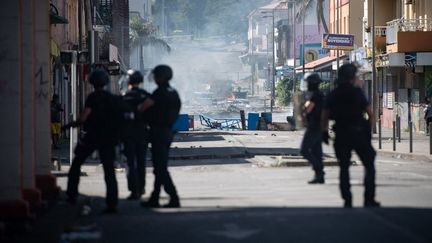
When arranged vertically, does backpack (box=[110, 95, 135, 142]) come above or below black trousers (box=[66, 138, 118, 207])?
above

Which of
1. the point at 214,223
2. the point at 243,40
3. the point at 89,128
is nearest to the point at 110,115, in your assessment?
the point at 89,128

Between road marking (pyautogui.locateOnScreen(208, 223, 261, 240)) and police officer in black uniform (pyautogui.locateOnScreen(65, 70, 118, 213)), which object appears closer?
road marking (pyautogui.locateOnScreen(208, 223, 261, 240))

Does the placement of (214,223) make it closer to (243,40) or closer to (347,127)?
(347,127)

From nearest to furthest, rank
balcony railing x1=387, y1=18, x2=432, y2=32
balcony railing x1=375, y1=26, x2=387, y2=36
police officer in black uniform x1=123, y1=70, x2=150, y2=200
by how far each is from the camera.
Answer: police officer in black uniform x1=123, y1=70, x2=150, y2=200, balcony railing x1=387, y1=18, x2=432, y2=32, balcony railing x1=375, y1=26, x2=387, y2=36

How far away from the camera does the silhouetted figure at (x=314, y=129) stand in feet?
55.3

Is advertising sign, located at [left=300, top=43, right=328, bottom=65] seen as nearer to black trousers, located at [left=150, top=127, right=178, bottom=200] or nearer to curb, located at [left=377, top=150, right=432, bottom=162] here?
curb, located at [left=377, top=150, right=432, bottom=162]

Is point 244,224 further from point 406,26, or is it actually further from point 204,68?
point 204,68

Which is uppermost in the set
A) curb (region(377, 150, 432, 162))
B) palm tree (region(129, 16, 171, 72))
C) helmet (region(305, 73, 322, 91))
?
palm tree (region(129, 16, 171, 72))

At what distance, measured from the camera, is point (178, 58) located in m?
160

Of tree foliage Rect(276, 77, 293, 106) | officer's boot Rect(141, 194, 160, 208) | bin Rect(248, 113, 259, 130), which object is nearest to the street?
officer's boot Rect(141, 194, 160, 208)

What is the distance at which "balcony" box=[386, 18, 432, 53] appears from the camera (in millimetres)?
46219

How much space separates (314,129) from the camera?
57.2ft

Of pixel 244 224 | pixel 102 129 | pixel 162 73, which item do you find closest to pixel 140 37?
pixel 162 73

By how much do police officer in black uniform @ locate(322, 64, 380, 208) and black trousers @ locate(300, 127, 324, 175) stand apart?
368cm
